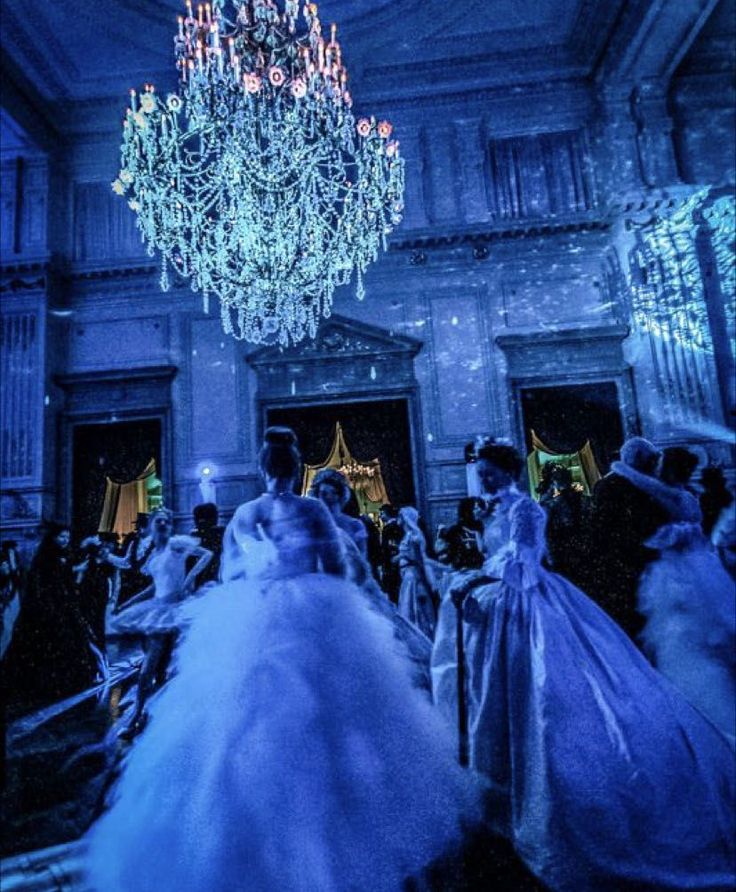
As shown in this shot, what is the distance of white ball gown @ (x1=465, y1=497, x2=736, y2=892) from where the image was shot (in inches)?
69.4

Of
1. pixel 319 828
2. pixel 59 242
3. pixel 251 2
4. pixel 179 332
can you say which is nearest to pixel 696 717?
pixel 319 828

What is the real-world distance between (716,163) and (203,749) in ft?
28.7

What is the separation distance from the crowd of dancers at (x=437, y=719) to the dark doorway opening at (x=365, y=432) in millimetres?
5331

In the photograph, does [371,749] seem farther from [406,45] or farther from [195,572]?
[406,45]

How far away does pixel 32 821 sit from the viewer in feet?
8.43

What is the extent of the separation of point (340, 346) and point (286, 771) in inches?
269

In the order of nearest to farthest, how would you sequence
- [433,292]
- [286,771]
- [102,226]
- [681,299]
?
[286,771]
[681,299]
[433,292]
[102,226]

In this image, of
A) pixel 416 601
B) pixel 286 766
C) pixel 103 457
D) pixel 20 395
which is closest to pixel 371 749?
pixel 286 766

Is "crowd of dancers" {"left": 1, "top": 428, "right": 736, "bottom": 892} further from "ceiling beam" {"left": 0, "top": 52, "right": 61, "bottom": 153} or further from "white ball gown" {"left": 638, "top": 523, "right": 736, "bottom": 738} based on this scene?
"ceiling beam" {"left": 0, "top": 52, "right": 61, "bottom": 153}

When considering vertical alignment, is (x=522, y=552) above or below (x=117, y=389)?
below

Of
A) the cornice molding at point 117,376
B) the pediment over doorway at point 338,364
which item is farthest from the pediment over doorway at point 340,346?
the cornice molding at point 117,376

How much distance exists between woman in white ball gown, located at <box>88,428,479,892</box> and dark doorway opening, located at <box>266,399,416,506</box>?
5957mm

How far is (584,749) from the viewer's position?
190 cm

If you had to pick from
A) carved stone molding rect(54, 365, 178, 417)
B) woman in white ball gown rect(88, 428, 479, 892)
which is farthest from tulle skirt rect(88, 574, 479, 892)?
carved stone molding rect(54, 365, 178, 417)
